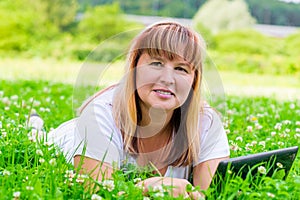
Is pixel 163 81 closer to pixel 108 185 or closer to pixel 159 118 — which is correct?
pixel 159 118

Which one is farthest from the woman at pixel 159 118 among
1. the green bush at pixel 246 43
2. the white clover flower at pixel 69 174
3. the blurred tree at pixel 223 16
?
the blurred tree at pixel 223 16

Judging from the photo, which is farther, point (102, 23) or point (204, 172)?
point (102, 23)

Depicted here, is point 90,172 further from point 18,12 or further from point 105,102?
point 18,12

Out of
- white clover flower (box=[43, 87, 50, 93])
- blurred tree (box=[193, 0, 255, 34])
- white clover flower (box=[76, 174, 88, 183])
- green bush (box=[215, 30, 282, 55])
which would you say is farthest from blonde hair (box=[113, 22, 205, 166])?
blurred tree (box=[193, 0, 255, 34])

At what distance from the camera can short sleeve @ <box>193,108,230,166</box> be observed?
93.6 inches

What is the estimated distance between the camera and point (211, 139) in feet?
8.01

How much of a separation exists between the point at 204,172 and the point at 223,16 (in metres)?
13.7

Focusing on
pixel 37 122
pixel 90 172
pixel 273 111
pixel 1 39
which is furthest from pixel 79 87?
pixel 1 39

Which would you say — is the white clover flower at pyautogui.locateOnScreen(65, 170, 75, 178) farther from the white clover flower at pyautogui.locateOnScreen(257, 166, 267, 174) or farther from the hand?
the white clover flower at pyautogui.locateOnScreen(257, 166, 267, 174)

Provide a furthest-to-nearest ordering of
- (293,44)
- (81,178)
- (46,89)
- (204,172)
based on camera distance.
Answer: (293,44), (46,89), (204,172), (81,178)

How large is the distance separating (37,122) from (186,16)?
1322 centimetres

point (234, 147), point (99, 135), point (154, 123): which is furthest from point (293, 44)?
point (99, 135)

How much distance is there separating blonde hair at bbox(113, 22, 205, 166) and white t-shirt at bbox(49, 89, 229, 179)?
0.11 ft

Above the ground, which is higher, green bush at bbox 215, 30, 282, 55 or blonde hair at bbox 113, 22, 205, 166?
blonde hair at bbox 113, 22, 205, 166
